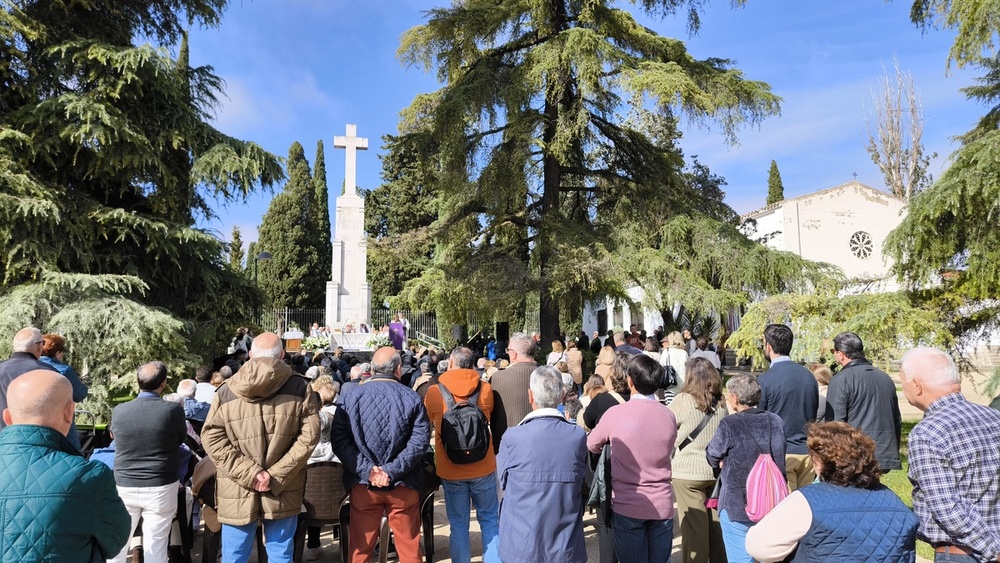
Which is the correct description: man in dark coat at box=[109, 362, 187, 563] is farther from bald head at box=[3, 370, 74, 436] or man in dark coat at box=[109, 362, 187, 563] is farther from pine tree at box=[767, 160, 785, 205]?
pine tree at box=[767, 160, 785, 205]

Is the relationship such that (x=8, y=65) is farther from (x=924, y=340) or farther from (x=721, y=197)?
(x=721, y=197)

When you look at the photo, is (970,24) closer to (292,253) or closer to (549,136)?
(549,136)

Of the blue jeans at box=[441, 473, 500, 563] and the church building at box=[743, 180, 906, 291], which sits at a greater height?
the church building at box=[743, 180, 906, 291]

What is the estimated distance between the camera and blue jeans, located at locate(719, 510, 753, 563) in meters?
3.55

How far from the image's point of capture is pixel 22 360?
4500 mm

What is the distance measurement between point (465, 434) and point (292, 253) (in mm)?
36259

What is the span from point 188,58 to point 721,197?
66.4ft

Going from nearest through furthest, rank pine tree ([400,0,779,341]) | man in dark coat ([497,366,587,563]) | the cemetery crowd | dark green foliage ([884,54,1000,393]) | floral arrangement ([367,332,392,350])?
the cemetery crowd < man in dark coat ([497,366,587,563]) < dark green foliage ([884,54,1000,393]) < pine tree ([400,0,779,341]) < floral arrangement ([367,332,392,350])

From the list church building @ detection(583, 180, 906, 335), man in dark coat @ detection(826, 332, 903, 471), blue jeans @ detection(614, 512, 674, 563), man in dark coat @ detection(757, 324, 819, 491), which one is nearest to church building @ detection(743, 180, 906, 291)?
church building @ detection(583, 180, 906, 335)

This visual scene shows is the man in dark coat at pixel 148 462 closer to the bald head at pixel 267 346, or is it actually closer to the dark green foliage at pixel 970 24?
the bald head at pixel 267 346

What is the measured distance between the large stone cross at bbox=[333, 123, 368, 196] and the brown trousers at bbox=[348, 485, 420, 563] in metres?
23.9

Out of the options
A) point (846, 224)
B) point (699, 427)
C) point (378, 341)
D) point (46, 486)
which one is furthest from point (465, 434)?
point (846, 224)

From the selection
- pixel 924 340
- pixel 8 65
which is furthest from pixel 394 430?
pixel 8 65

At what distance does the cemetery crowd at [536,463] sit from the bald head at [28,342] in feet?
0.06
